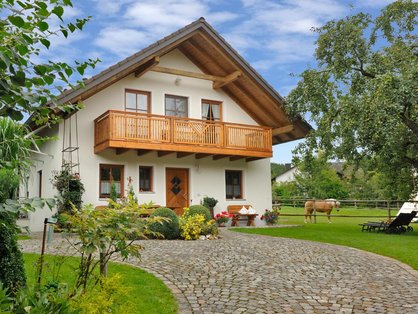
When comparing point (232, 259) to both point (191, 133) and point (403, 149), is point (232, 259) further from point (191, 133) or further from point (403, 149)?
point (403, 149)

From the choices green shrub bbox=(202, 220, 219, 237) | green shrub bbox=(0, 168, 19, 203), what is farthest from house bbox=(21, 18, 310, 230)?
green shrub bbox=(0, 168, 19, 203)

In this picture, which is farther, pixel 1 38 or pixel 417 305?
pixel 417 305

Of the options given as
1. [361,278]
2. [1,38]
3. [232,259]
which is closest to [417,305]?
[361,278]

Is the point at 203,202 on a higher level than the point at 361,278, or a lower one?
higher

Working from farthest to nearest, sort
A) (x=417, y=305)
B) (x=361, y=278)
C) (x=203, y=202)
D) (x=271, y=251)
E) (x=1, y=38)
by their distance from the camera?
(x=203, y=202)
(x=271, y=251)
(x=361, y=278)
(x=417, y=305)
(x=1, y=38)

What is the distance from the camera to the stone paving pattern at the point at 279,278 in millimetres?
6164

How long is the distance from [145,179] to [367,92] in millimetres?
9510

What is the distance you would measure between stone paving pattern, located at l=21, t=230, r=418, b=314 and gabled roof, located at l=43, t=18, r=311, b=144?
25.7 ft

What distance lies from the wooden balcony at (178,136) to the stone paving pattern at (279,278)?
5859 millimetres

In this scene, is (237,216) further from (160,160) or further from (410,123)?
(410,123)

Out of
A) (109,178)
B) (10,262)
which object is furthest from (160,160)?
(10,262)

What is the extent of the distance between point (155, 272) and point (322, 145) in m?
12.0

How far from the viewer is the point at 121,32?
21.1ft

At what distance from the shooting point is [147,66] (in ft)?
59.7
